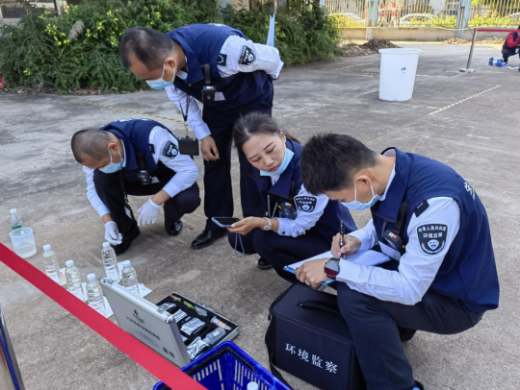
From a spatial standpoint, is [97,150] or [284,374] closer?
[284,374]

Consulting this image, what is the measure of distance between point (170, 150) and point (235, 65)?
0.64 m

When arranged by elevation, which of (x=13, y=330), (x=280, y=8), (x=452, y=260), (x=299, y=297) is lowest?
(x=13, y=330)

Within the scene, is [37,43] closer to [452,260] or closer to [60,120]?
[60,120]

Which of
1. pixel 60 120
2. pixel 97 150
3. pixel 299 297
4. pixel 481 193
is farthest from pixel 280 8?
pixel 299 297

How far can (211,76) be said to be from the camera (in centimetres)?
246

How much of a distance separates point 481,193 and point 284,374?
7.93 feet

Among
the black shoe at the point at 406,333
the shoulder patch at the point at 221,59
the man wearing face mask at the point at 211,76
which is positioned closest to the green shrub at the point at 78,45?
the man wearing face mask at the point at 211,76

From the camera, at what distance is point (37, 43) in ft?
26.1

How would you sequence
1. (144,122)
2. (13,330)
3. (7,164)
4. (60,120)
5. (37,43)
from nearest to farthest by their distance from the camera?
(13,330) → (144,122) → (7,164) → (60,120) → (37,43)

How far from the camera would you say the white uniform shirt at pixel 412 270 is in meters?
1.33

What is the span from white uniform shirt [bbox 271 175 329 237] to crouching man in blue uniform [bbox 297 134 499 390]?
0.48m

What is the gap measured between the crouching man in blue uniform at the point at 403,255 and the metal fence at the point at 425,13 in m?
16.5

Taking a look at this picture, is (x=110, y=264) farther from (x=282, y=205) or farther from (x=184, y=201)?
(x=282, y=205)

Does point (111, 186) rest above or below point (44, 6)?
below
